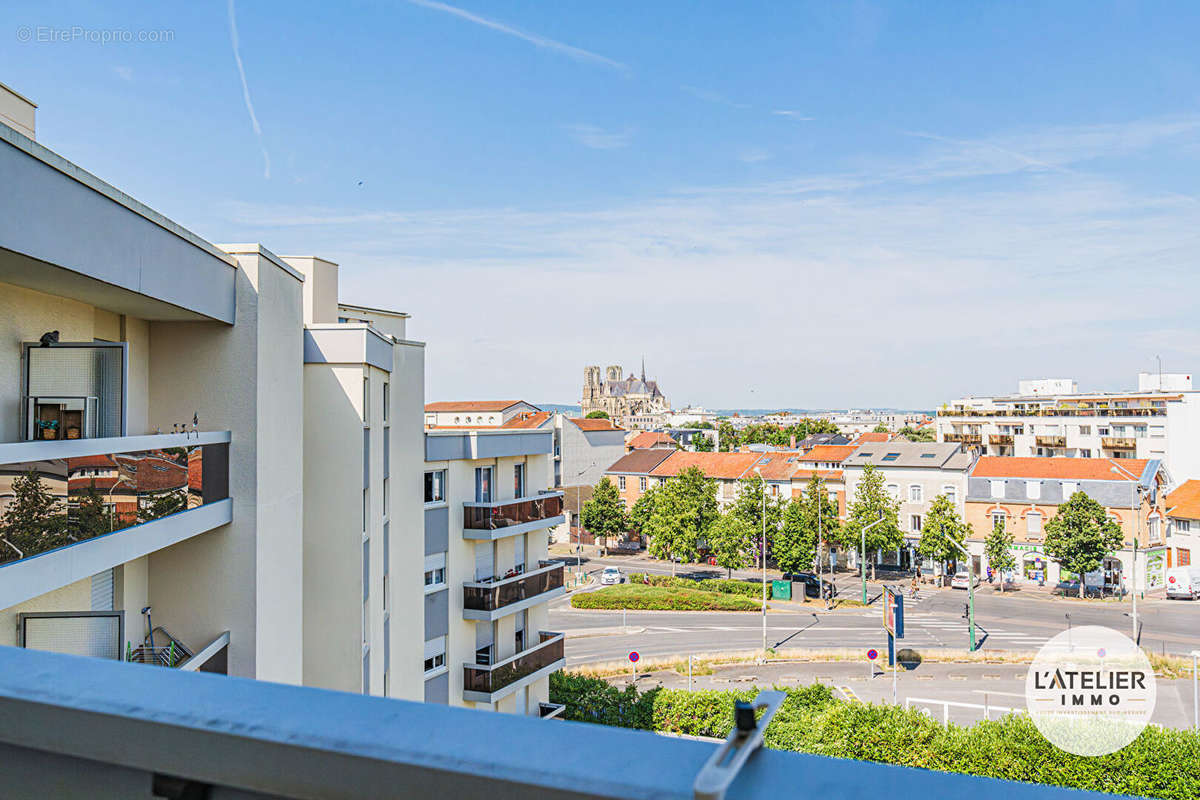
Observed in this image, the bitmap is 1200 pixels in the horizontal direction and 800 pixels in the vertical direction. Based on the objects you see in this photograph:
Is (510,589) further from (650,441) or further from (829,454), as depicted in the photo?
(650,441)

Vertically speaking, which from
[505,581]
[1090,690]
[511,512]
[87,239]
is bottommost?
[1090,690]

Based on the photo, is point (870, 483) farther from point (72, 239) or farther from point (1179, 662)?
point (72, 239)

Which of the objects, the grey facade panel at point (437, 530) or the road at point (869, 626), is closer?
the grey facade panel at point (437, 530)

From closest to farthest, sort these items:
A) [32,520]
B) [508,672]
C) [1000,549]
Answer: [32,520] → [508,672] → [1000,549]

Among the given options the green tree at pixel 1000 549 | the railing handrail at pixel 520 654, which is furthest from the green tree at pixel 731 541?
the railing handrail at pixel 520 654

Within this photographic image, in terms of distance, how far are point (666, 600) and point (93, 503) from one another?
3561 cm

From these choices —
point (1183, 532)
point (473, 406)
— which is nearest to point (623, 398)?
point (473, 406)

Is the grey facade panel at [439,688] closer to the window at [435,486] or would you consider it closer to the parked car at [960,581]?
the window at [435,486]

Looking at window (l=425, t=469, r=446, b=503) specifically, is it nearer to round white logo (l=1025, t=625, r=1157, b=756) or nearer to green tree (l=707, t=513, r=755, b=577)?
round white logo (l=1025, t=625, r=1157, b=756)

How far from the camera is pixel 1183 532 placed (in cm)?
4216

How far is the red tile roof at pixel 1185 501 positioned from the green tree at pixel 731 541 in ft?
74.1

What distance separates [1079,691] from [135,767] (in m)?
27.6

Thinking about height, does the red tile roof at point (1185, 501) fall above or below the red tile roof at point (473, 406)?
below

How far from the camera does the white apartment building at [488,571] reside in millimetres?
15641
